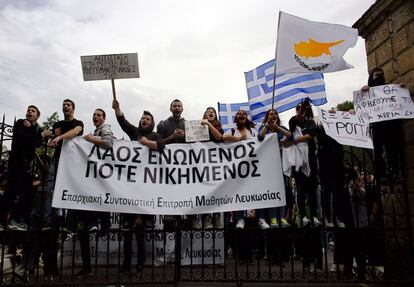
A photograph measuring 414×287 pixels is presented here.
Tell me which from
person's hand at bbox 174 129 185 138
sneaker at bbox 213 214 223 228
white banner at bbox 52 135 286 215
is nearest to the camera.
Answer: white banner at bbox 52 135 286 215

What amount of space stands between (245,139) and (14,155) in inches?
141

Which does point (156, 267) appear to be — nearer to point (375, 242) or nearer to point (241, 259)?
point (241, 259)

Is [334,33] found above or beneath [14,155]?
above

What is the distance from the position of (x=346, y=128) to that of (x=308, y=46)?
4.62 feet

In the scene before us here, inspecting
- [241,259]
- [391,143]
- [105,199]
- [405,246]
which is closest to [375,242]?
[405,246]

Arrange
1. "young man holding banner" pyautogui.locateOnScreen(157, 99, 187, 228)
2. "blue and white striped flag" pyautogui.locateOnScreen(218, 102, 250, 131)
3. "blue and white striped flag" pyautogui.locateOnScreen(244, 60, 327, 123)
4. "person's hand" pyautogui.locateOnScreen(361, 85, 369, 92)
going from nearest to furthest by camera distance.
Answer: "person's hand" pyautogui.locateOnScreen(361, 85, 369, 92) < "young man holding banner" pyautogui.locateOnScreen(157, 99, 187, 228) < "blue and white striped flag" pyautogui.locateOnScreen(244, 60, 327, 123) < "blue and white striped flag" pyautogui.locateOnScreen(218, 102, 250, 131)

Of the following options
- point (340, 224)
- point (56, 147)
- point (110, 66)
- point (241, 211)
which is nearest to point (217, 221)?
point (241, 211)

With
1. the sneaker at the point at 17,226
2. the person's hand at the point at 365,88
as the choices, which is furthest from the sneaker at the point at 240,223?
the sneaker at the point at 17,226

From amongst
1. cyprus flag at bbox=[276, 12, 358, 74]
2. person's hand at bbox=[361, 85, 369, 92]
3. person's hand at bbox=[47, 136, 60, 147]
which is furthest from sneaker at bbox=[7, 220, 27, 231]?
person's hand at bbox=[361, 85, 369, 92]

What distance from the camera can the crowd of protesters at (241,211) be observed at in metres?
5.64

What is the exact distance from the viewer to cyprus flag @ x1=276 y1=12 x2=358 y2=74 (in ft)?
20.0

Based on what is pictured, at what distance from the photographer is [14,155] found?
6.04 metres

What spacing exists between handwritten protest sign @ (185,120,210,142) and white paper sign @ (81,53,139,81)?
1.15m

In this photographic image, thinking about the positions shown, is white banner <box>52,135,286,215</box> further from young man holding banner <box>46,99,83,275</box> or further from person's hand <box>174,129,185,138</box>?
person's hand <box>174,129,185,138</box>
